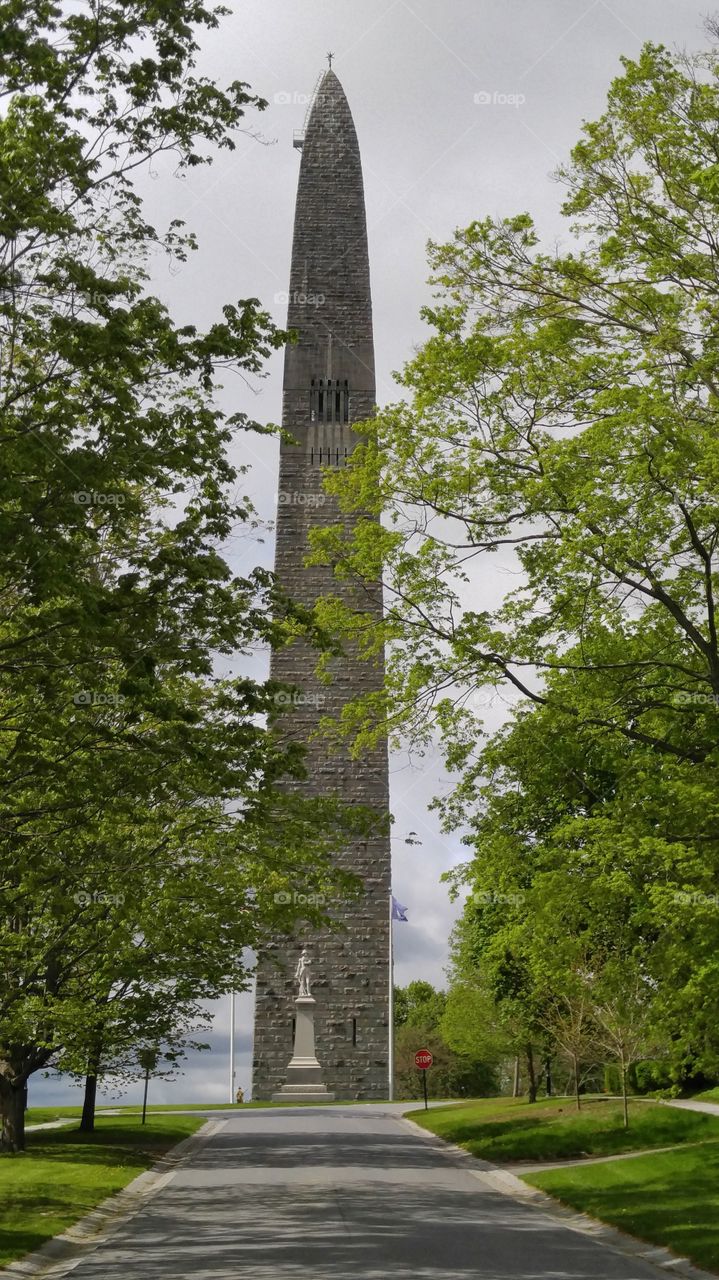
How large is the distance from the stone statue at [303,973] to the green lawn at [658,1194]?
81.1 feet

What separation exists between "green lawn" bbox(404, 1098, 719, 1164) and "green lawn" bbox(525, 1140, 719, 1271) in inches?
113

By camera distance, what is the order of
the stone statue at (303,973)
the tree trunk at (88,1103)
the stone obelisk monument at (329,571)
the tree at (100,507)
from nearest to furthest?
the tree at (100,507), the tree trunk at (88,1103), the stone statue at (303,973), the stone obelisk monument at (329,571)

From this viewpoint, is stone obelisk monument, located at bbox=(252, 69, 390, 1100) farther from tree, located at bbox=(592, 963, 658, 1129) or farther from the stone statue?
tree, located at bbox=(592, 963, 658, 1129)

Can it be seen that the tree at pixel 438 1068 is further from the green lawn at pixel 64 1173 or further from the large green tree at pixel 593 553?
the large green tree at pixel 593 553

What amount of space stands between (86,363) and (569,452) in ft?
19.7

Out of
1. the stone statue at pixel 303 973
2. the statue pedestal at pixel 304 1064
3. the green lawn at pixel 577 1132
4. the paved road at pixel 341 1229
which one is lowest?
the paved road at pixel 341 1229

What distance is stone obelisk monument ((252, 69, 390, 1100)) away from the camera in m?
45.0

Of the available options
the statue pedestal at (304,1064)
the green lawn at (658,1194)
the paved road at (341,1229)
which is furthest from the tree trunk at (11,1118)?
the statue pedestal at (304,1064)

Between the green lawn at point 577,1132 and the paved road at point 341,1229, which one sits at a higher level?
the green lawn at point 577,1132

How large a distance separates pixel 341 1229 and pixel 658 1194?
16.3ft

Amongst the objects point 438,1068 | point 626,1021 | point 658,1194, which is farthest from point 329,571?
point 658,1194

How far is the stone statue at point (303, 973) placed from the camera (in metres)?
44.6

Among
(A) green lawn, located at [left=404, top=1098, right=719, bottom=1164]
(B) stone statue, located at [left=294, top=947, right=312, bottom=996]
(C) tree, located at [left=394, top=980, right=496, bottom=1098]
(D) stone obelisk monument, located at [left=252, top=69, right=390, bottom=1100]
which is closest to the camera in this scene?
(A) green lawn, located at [left=404, top=1098, right=719, bottom=1164]

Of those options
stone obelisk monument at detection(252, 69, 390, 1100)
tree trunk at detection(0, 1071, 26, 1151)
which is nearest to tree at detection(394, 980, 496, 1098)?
stone obelisk monument at detection(252, 69, 390, 1100)
